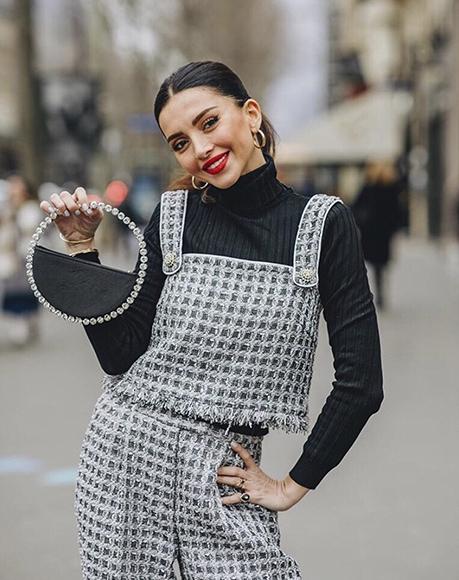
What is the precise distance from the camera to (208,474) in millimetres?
2539

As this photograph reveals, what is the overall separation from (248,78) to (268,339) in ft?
167

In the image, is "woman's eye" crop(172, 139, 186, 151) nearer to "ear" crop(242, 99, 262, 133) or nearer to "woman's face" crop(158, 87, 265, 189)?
"woman's face" crop(158, 87, 265, 189)

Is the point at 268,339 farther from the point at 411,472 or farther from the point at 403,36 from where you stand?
Result: the point at 403,36

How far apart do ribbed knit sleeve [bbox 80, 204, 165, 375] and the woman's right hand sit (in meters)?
0.13

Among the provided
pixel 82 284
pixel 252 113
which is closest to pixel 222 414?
pixel 82 284

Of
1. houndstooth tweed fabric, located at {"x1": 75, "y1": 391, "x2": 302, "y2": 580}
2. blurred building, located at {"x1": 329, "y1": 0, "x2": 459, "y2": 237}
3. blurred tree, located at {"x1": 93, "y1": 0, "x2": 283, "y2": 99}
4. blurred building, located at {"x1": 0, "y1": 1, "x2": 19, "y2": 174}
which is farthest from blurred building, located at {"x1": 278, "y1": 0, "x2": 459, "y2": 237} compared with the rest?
houndstooth tweed fabric, located at {"x1": 75, "y1": 391, "x2": 302, "y2": 580}

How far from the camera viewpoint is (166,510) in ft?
8.43

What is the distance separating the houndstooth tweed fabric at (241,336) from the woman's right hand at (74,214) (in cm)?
23

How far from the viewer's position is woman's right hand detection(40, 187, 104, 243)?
8.66ft

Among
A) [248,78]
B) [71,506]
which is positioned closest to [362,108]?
[248,78]

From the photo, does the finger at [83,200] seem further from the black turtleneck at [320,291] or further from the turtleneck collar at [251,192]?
the turtleneck collar at [251,192]

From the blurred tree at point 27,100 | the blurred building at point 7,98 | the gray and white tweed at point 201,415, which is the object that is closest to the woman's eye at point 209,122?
the gray and white tweed at point 201,415

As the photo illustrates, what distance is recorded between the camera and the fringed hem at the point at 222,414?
99.3 inches

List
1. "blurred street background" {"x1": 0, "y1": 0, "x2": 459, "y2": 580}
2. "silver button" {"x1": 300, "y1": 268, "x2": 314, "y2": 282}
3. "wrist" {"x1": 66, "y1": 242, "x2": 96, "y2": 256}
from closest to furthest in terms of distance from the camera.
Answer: "silver button" {"x1": 300, "y1": 268, "x2": 314, "y2": 282}, "wrist" {"x1": 66, "y1": 242, "x2": 96, "y2": 256}, "blurred street background" {"x1": 0, "y1": 0, "x2": 459, "y2": 580}
